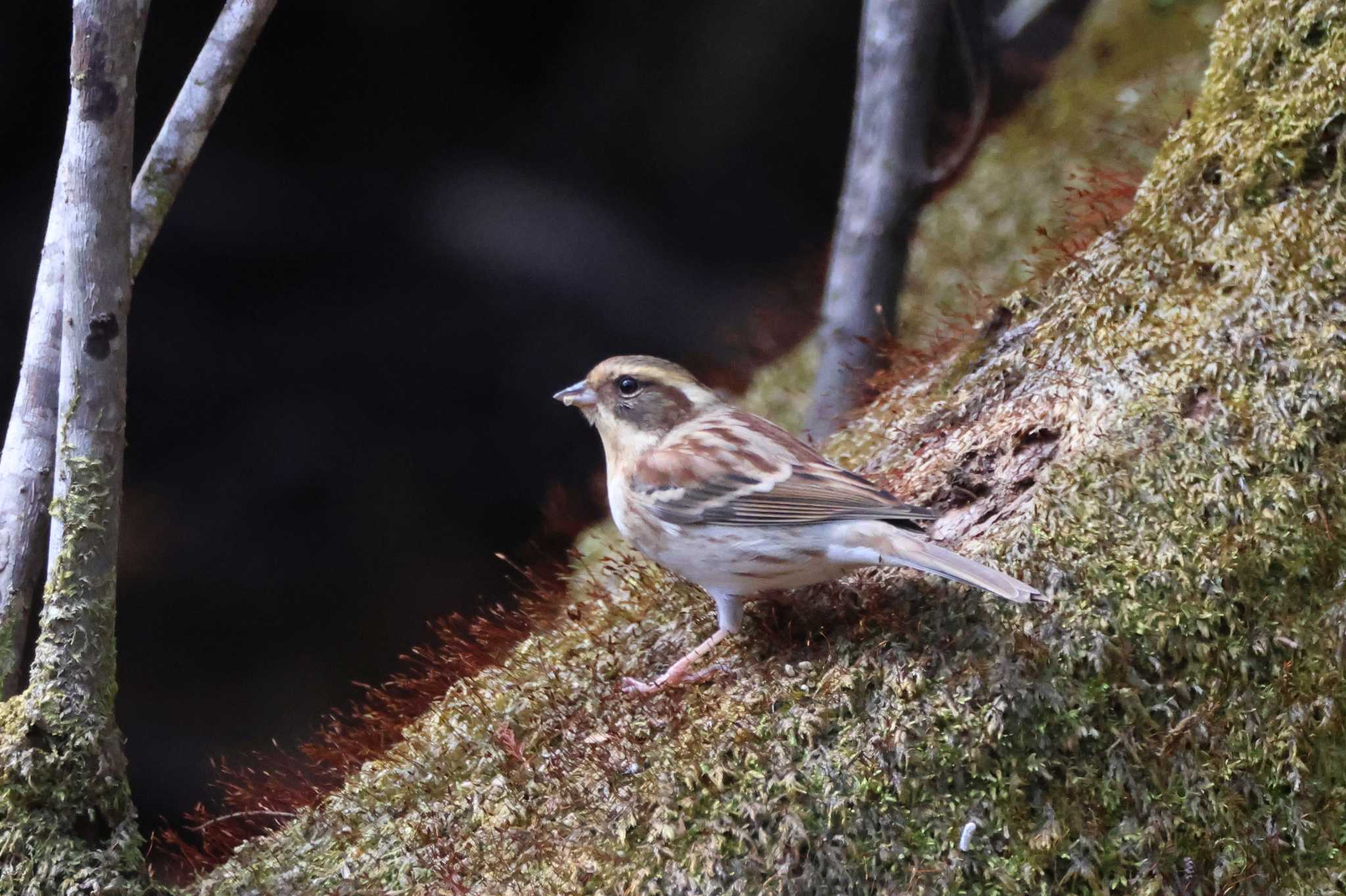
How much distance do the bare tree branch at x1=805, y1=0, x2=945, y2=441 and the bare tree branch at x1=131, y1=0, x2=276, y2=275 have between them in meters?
1.98

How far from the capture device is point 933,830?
6.77ft

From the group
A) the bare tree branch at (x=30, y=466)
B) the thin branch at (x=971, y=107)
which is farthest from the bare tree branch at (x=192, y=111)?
the thin branch at (x=971, y=107)

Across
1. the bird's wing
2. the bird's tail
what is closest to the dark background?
the bird's wing

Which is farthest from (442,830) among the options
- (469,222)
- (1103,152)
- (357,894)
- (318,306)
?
(1103,152)

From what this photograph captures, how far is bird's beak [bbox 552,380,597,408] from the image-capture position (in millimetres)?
2820

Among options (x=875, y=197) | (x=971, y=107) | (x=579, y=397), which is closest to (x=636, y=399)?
(x=579, y=397)

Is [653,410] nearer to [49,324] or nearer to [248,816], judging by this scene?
[49,324]

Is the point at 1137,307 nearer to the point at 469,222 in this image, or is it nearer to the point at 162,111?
the point at 469,222

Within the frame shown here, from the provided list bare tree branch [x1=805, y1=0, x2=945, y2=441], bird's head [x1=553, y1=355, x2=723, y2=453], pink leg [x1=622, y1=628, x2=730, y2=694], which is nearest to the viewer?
pink leg [x1=622, y1=628, x2=730, y2=694]

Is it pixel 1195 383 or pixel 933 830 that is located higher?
pixel 1195 383

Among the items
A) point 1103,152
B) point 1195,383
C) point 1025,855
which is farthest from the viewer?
point 1103,152

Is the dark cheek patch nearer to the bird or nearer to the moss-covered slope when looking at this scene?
the bird

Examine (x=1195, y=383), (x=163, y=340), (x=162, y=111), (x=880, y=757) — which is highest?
(x=162, y=111)

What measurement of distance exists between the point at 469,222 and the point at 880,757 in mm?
2032
